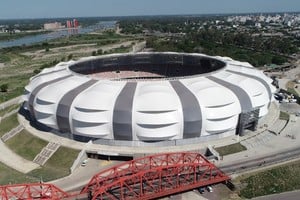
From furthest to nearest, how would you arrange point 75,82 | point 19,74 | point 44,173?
point 19,74 → point 75,82 → point 44,173

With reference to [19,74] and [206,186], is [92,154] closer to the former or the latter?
[206,186]

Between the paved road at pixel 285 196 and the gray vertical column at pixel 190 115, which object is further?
the gray vertical column at pixel 190 115

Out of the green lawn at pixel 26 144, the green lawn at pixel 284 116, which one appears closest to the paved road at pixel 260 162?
the green lawn at pixel 284 116

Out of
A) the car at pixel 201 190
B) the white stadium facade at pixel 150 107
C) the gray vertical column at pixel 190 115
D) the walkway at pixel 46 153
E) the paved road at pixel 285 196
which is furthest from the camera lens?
the walkway at pixel 46 153

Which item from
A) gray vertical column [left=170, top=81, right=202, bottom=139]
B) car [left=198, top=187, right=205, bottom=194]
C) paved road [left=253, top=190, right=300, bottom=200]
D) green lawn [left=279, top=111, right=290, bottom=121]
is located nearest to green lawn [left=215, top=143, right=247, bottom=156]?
gray vertical column [left=170, top=81, right=202, bottom=139]

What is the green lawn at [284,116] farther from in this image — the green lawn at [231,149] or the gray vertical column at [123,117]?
the gray vertical column at [123,117]

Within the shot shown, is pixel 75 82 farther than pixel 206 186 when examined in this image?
Yes

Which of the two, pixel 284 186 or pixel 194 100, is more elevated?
pixel 194 100

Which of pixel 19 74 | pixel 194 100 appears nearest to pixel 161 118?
pixel 194 100
